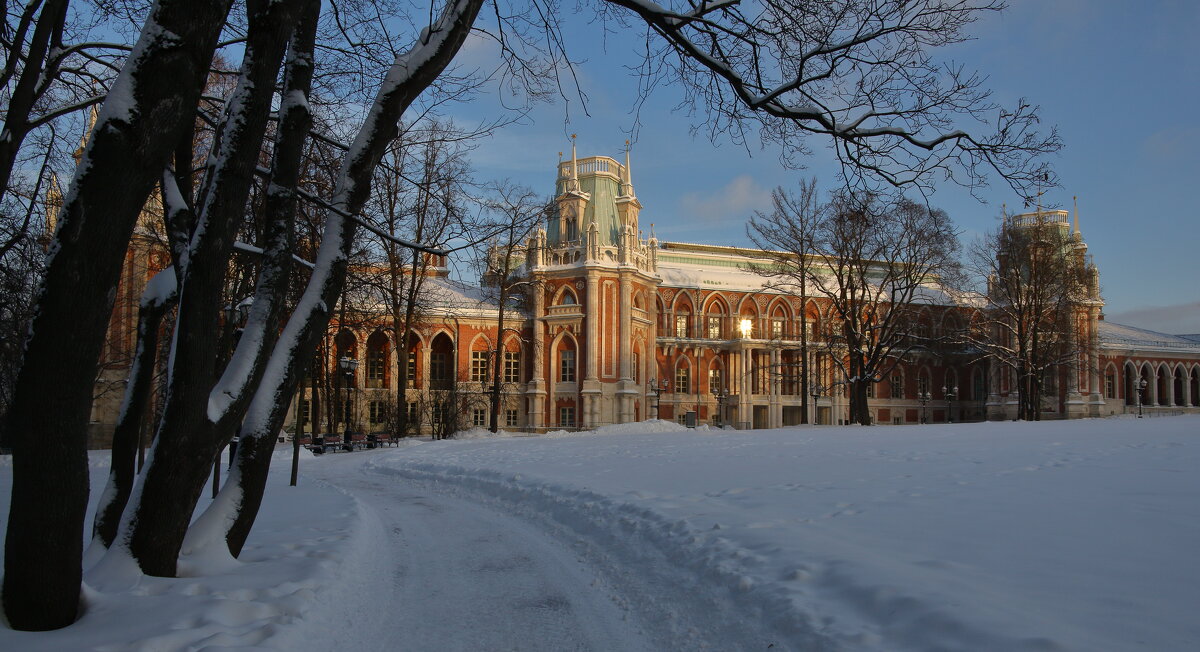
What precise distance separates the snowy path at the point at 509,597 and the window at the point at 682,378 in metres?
43.0


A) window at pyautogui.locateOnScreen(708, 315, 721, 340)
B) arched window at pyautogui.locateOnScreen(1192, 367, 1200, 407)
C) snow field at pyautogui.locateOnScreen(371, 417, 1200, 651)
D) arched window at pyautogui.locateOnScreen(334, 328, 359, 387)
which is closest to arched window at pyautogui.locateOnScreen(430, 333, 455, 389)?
arched window at pyautogui.locateOnScreen(334, 328, 359, 387)

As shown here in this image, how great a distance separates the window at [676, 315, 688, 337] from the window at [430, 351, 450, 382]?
611 inches

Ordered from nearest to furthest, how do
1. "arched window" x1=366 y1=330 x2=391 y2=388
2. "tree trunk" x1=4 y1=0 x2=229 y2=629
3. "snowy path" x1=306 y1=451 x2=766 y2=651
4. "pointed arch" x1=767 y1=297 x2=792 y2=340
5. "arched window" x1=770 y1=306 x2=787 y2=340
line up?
"tree trunk" x1=4 y1=0 x2=229 y2=629, "snowy path" x1=306 y1=451 x2=766 y2=651, "arched window" x1=366 y1=330 x2=391 y2=388, "pointed arch" x1=767 y1=297 x2=792 y2=340, "arched window" x1=770 y1=306 x2=787 y2=340

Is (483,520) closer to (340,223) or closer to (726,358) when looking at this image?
(340,223)

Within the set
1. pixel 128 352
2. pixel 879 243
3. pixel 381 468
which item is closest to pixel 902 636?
pixel 381 468

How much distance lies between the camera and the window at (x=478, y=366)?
46.2 metres

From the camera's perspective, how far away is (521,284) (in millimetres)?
40906

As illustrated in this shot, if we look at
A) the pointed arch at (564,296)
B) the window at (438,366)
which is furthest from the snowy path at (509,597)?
the window at (438,366)

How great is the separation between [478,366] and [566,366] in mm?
5390

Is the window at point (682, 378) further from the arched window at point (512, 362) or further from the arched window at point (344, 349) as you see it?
the arched window at point (344, 349)

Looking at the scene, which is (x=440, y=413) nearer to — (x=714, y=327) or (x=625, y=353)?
(x=625, y=353)

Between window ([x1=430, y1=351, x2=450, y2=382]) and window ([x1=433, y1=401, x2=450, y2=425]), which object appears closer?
window ([x1=433, y1=401, x2=450, y2=425])

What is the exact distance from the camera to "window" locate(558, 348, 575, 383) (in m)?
44.6

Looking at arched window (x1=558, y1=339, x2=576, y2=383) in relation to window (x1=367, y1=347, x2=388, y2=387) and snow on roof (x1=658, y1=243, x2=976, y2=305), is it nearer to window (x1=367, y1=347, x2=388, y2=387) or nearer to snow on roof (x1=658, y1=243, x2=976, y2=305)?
window (x1=367, y1=347, x2=388, y2=387)
